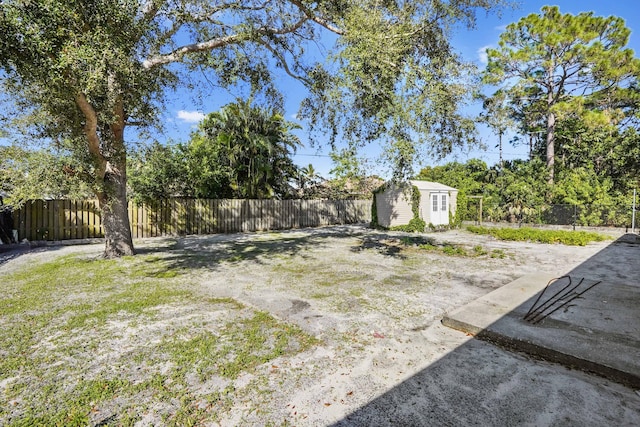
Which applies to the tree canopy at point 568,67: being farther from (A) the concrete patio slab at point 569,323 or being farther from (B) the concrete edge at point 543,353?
(B) the concrete edge at point 543,353

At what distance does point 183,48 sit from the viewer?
22.9ft

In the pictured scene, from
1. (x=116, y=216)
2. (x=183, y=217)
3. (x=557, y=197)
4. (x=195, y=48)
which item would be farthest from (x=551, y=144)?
(x=116, y=216)

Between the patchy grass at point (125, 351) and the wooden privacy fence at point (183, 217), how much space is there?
5879mm

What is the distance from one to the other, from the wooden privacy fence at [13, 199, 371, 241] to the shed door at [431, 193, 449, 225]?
5.83 m

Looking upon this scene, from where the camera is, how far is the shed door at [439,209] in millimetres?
15867

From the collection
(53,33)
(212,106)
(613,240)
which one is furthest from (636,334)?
(613,240)

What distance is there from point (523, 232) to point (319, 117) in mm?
8961

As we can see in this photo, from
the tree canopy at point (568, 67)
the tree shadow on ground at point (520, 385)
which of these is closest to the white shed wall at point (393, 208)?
the tree canopy at point (568, 67)

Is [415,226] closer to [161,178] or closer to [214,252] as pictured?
[214,252]

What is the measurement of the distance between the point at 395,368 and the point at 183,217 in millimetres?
11963

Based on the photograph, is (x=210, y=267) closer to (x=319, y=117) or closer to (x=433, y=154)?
(x=319, y=117)

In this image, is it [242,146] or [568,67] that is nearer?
[242,146]

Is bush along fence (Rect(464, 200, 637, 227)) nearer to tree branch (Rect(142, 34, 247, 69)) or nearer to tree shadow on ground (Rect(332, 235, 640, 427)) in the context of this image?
tree shadow on ground (Rect(332, 235, 640, 427))

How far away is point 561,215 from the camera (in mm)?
15453
